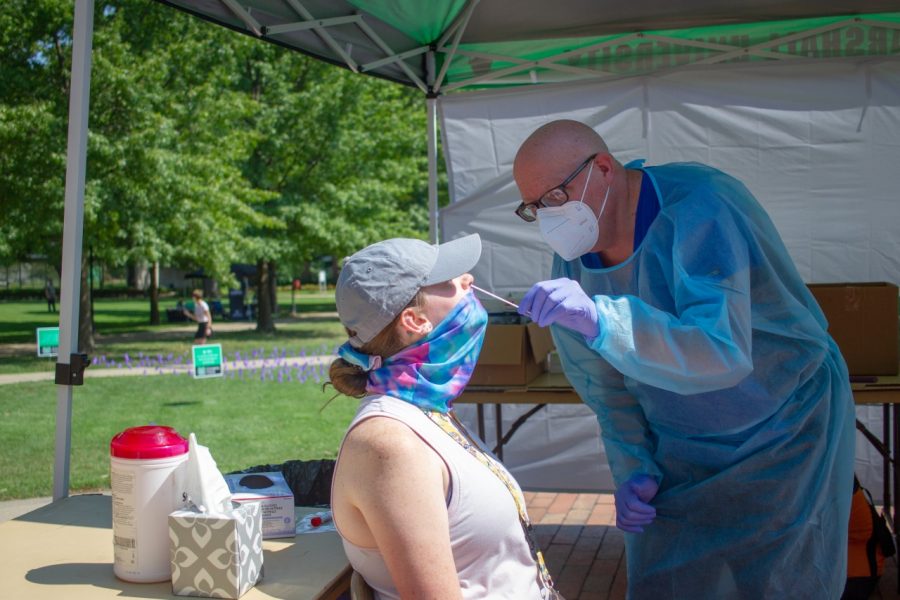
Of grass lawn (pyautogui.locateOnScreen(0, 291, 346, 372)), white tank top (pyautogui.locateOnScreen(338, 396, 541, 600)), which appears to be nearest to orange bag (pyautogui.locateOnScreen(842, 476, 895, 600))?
white tank top (pyautogui.locateOnScreen(338, 396, 541, 600))

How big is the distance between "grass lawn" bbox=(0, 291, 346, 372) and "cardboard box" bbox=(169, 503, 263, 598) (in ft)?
40.9

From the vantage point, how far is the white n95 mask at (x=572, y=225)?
202 centimetres

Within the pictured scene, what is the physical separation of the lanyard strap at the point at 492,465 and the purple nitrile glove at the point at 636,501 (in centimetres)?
46

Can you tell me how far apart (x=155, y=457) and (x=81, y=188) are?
1176 mm

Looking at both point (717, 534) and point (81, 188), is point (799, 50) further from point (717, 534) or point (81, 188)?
point (81, 188)

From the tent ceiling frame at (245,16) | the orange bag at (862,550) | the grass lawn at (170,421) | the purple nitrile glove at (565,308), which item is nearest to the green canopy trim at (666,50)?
the tent ceiling frame at (245,16)

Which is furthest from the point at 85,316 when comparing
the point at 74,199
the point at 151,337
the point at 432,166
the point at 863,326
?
the point at 863,326

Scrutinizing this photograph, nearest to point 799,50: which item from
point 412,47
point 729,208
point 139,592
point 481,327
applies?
point 412,47

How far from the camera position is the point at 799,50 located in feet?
14.3

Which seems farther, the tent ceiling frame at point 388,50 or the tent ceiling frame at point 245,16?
the tent ceiling frame at point 388,50

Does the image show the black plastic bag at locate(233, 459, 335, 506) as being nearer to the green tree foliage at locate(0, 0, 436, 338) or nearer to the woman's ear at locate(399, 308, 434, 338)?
the woman's ear at locate(399, 308, 434, 338)

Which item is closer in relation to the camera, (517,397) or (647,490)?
(647,490)

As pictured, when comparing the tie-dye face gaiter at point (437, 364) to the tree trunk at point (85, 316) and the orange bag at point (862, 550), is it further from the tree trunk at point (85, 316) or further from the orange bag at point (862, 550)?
the tree trunk at point (85, 316)

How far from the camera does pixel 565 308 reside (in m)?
1.64
